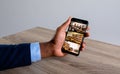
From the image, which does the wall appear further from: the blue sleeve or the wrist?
the blue sleeve

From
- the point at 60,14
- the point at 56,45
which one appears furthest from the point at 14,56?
the point at 60,14

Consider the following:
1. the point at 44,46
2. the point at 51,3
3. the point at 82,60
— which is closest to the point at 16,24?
the point at 51,3

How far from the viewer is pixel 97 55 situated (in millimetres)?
885

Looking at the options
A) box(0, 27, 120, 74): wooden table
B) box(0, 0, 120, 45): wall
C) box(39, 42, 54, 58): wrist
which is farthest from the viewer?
box(0, 0, 120, 45): wall

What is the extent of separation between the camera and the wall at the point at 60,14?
1.56 meters

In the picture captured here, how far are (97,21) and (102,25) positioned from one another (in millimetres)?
55

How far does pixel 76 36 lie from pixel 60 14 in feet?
3.37

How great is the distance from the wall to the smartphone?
0.77 metres

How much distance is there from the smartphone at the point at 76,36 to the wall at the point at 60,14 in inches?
30.3

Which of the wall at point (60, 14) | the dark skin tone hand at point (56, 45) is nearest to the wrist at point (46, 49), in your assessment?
the dark skin tone hand at point (56, 45)

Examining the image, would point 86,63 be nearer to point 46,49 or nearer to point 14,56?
point 46,49

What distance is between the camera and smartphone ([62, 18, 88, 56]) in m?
0.83

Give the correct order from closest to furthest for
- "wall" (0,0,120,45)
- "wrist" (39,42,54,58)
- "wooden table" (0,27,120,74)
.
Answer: "wooden table" (0,27,120,74) < "wrist" (39,42,54,58) < "wall" (0,0,120,45)

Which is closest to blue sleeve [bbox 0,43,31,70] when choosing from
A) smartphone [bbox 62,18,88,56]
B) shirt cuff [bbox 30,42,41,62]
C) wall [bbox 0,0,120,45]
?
shirt cuff [bbox 30,42,41,62]
